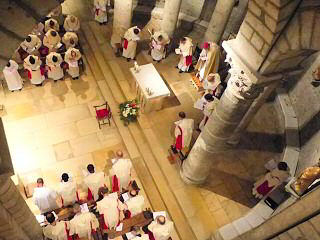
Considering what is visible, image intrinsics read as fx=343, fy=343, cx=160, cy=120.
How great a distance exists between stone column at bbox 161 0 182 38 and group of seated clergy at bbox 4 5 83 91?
322cm

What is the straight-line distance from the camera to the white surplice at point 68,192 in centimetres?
880

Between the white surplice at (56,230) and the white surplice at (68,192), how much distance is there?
2.88ft

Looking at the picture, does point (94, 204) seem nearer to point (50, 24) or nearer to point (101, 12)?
point (50, 24)

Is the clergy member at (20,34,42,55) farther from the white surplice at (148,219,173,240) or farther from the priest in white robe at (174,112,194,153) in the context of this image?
the white surplice at (148,219,173,240)

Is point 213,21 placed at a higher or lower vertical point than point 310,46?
lower

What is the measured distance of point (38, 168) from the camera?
9.91 meters

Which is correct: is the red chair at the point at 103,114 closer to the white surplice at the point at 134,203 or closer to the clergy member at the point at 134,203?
the clergy member at the point at 134,203

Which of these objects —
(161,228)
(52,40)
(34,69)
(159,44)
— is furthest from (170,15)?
(161,228)

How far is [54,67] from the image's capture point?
11.4m

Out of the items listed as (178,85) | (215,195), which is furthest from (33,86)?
(215,195)

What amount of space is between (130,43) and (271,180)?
6.54m

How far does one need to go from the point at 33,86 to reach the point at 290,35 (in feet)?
29.5

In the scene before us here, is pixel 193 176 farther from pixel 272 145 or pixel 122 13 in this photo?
pixel 122 13

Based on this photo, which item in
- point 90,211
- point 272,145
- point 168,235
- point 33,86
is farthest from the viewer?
→ point 33,86
